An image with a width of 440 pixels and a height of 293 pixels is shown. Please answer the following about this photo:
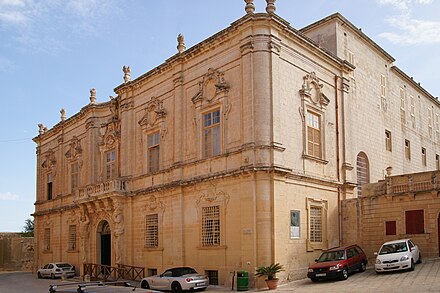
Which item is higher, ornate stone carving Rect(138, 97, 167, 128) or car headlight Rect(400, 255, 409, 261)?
ornate stone carving Rect(138, 97, 167, 128)

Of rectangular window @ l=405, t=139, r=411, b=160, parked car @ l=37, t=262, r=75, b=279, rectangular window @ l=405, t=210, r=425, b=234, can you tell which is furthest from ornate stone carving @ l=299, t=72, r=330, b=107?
parked car @ l=37, t=262, r=75, b=279

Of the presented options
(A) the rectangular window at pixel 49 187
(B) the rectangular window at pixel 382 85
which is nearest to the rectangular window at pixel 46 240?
(A) the rectangular window at pixel 49 187

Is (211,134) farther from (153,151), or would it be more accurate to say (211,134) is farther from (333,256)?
(333,256)

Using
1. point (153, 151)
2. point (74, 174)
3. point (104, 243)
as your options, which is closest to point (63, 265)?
point (104, 243)

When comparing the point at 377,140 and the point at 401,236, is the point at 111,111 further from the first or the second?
the point at 401,236

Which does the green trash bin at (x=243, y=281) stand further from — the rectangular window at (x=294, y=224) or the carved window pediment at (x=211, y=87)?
the carved window pediment at (x=211, y=87)

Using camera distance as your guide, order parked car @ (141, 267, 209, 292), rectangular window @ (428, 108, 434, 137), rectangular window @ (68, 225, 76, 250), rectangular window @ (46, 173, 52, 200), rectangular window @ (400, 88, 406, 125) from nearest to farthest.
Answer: parked car @ (141, 267, 209, 292) < rectangular window @ (400, 88, 406, 125) < rectangular window @ (68, 225, 76, 250) < rectangular window @ (428, 108, 434, 137) < rectangular window @ (46, 173, 52, 200)

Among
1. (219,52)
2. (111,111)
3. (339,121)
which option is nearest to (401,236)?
(339,121)

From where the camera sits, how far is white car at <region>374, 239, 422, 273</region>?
2077 cm

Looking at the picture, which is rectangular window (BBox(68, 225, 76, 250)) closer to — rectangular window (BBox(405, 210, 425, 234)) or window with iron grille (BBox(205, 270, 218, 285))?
window with iron grille (BBox(205, 270, 218, 285))

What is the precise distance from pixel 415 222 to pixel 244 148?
8.64 m

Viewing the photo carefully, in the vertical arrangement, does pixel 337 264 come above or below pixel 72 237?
below

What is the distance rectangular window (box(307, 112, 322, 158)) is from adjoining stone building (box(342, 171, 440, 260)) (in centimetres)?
301

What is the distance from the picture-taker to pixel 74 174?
3775 cm
